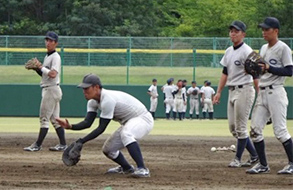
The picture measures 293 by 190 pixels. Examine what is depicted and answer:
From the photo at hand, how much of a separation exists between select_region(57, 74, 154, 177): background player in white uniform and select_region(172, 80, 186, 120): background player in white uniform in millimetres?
21733

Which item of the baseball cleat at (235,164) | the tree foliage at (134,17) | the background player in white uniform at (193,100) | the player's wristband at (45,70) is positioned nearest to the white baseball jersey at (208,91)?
the background player in white uniform at (193,100)

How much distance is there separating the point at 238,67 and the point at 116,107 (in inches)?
84.3

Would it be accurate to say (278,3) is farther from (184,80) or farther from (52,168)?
(52,168)

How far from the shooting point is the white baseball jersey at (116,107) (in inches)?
392

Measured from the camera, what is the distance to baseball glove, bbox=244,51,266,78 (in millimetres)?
10370

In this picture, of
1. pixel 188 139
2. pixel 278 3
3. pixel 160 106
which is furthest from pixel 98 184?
pixel 278 3

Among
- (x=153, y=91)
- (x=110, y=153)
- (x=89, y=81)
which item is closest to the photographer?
(x=89, y=81)

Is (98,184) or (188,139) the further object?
(188,139)

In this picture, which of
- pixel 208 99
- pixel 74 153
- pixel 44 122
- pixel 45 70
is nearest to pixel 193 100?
pixel 208 99

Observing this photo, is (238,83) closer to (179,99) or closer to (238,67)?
(238,67)

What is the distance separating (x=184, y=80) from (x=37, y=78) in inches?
253

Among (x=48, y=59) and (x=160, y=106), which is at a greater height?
(x=48, y=59)

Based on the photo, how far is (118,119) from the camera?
1045 centimetres

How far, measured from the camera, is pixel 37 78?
35406 millimetres
